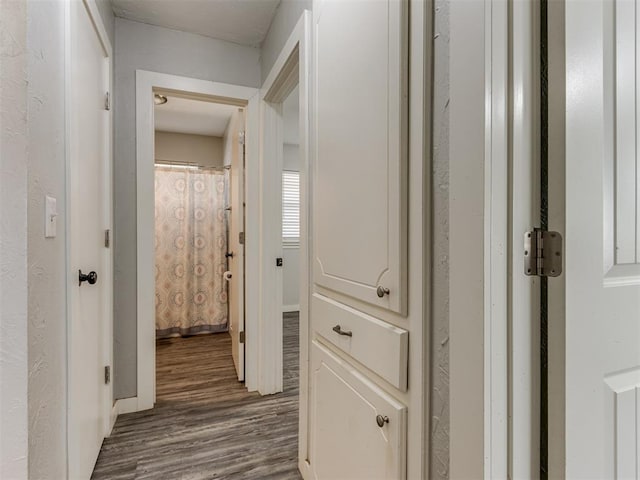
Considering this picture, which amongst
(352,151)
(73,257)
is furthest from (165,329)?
(352,151)

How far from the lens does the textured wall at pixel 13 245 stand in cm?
84

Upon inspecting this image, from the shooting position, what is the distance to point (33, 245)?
0.95 metres

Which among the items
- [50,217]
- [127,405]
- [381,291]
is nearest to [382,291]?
[381,291]

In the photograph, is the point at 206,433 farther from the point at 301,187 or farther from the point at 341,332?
the point at 301,187

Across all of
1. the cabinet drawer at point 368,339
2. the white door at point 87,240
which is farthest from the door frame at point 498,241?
the white door at point 87,240

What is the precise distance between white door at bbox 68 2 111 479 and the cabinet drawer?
970 mm

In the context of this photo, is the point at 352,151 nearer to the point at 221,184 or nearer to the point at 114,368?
the point at 114,368

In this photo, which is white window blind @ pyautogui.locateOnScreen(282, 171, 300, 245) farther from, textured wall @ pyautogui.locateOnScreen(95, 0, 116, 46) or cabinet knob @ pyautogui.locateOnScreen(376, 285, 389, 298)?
Answer: cabinet knob @ pyautogui.locateOnScreen(376, 285, 389, 298)

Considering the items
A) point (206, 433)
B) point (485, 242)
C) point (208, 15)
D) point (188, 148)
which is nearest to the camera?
point (485, 242)

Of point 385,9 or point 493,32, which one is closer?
point 493,32

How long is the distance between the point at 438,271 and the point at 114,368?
214cm

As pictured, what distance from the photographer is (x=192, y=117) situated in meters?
3.80

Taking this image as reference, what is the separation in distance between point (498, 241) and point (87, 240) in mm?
1643

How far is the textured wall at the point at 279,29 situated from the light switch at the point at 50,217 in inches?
51.0
